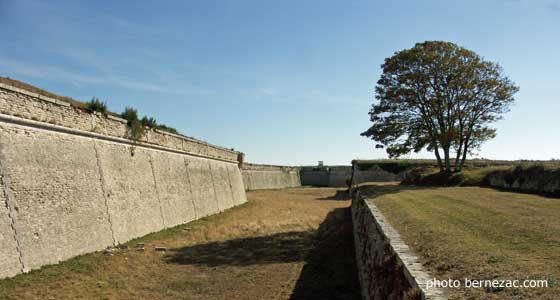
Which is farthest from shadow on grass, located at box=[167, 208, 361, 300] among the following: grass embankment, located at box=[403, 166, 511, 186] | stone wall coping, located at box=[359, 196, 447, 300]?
grass embankment, located at box=[403, 166, 511, 186]

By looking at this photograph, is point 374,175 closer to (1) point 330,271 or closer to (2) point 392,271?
(1) point 330,271

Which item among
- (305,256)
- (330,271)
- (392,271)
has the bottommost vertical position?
(330,271)

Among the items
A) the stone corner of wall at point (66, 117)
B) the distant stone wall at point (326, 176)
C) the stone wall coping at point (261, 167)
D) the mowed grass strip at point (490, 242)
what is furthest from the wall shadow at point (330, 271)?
the distant stone wall at point (326, 176)

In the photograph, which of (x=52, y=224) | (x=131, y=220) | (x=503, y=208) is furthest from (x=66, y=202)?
(x=503, y=208)

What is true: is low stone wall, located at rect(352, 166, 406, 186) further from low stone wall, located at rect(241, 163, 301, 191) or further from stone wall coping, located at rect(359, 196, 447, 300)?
stone wall coping, located at rect(359, 196, 447, 300)

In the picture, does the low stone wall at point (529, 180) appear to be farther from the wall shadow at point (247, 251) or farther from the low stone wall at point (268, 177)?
the low stone wall at point (268, 177)

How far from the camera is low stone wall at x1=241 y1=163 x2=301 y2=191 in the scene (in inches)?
1841

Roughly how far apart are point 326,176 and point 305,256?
190ft

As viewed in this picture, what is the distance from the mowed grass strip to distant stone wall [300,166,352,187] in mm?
53874

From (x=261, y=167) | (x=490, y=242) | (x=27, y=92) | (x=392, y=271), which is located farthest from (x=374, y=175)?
(x=392, y=271)

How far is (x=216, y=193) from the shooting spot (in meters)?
26.4

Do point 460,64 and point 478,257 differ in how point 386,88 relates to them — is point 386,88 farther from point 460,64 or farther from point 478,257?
point 478,257

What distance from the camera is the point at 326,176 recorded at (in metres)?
70.2

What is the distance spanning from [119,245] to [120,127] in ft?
15.1
